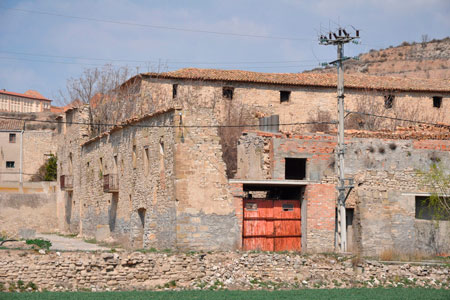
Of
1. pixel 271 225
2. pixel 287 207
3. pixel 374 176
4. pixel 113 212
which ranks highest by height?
pixel 374 176

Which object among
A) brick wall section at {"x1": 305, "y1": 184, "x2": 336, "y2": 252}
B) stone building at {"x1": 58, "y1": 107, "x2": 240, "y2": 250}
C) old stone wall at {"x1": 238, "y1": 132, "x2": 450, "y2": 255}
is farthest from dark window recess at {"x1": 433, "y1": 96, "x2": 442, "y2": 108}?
stone building at {"x1": 58, "y1": 107, "x2": 240, "y2": 250}

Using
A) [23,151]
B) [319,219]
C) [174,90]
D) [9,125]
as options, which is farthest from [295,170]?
[9,125]

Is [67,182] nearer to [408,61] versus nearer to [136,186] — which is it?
[136,186]

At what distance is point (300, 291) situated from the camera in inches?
775

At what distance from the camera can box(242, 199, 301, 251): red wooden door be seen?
2400cm

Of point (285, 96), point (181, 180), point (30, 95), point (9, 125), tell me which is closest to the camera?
point (181, 180)

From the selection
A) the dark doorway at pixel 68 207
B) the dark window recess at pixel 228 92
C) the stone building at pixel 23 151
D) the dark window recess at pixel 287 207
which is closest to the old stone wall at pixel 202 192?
the dark window recess at pixel 287 207

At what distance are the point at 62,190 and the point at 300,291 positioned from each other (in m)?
25.6

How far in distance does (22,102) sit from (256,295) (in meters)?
87.2

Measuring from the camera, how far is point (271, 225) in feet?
80.0

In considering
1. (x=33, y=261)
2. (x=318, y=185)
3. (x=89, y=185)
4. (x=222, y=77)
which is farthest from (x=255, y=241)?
(x=222, y=77)

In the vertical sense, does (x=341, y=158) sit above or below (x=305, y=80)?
below

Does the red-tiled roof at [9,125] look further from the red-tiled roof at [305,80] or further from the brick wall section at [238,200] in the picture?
the brick wall section at [238,200]

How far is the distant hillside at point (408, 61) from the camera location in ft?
267
